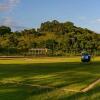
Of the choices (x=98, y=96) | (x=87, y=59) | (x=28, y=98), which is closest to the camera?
(x=28, y=98)

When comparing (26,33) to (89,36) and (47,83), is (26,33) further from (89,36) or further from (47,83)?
(47,83)

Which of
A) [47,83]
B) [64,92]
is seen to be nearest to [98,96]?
[64,92]

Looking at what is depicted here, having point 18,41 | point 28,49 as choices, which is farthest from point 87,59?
point 18,41

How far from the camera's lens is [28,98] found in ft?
42.4

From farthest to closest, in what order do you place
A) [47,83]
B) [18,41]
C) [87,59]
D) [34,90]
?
1. [18,41]
2. [87,59]
3. [47,83]
4. [34,90]

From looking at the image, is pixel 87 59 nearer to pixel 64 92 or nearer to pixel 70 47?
pixel 64 92

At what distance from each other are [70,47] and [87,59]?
157ft

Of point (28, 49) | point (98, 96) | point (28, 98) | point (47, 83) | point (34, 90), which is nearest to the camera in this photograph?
point (28, 98)

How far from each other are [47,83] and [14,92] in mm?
3278

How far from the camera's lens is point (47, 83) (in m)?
17.4

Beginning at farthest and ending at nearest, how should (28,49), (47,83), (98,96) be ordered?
(28,49)
(47,83)
(98,96)

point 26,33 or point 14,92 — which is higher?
point 26,33

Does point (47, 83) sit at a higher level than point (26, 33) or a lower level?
lower

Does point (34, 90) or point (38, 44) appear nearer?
point (34, 90)
